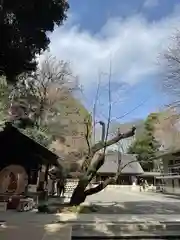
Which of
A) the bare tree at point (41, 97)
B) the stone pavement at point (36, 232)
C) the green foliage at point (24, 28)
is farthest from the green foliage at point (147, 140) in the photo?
the green foliage at point (24, 28)

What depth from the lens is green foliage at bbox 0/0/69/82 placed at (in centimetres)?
859

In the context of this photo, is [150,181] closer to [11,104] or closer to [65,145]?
[65,145]

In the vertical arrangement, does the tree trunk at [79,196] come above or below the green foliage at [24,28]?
below

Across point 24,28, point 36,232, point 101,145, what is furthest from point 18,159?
point 24,28

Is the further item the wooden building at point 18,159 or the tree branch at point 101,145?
the tree branch at point 101,145

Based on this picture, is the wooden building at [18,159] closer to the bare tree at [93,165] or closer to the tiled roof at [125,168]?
the bare tree at [93,165]

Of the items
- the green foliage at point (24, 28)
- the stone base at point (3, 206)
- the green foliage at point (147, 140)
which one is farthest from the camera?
the green foliage at point (147, 140)

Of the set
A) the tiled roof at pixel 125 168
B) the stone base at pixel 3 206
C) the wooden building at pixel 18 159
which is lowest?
the stone base at pixel 3 206

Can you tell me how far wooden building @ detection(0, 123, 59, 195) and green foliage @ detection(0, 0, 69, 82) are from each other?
1250 centimetres

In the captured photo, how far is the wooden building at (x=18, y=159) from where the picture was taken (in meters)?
22.1

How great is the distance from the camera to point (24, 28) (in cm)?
902

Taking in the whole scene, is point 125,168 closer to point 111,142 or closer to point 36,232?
point 111,142

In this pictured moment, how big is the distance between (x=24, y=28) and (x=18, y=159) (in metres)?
15.3

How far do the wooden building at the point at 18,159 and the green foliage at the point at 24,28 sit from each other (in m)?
12.5
